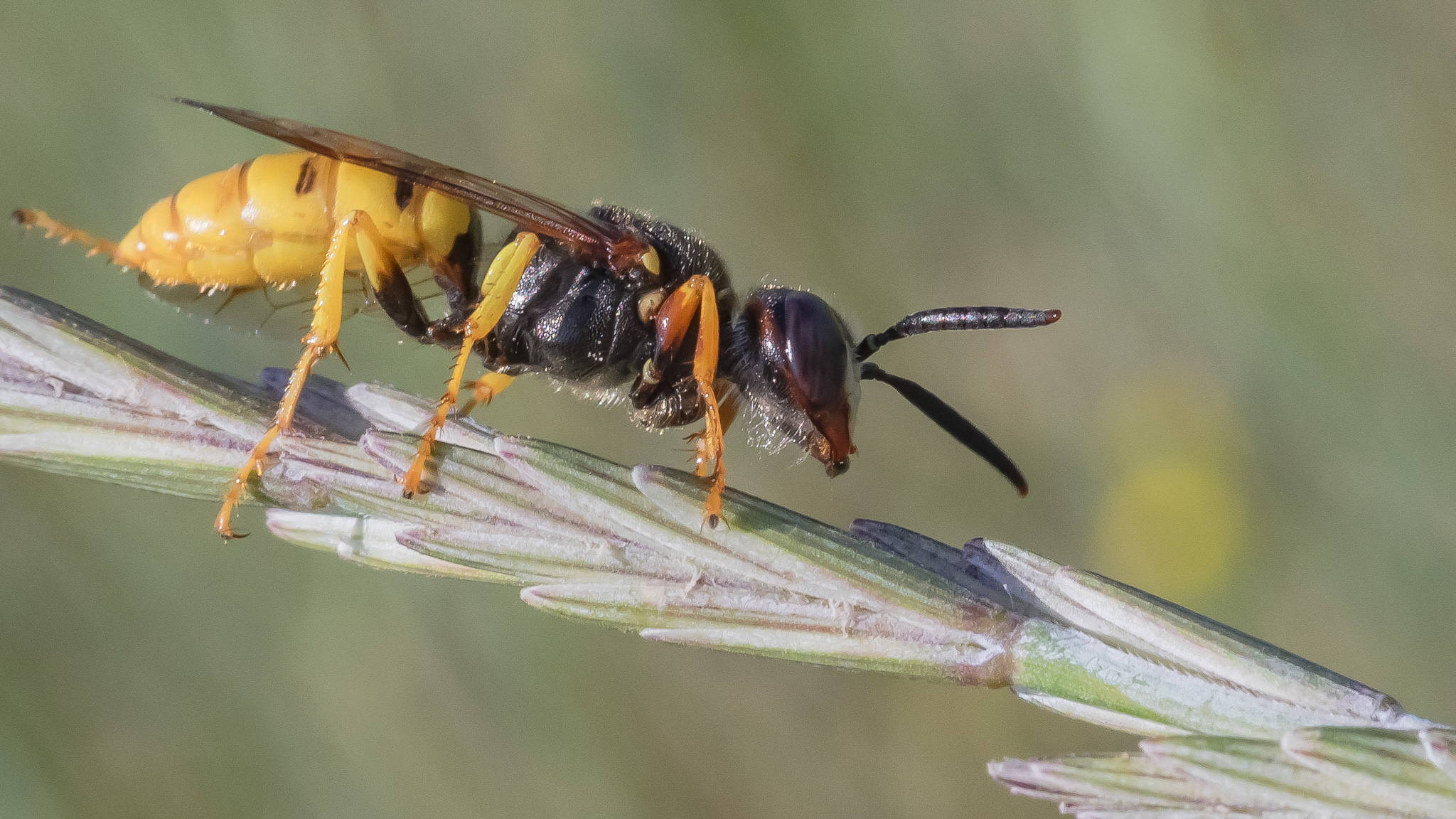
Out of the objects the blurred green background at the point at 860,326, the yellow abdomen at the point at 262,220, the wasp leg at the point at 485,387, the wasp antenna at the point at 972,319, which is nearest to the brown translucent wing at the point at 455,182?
the yellow abdomen at the point at 262,220

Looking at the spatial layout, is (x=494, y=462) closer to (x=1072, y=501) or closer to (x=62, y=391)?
(x=62, y=391)

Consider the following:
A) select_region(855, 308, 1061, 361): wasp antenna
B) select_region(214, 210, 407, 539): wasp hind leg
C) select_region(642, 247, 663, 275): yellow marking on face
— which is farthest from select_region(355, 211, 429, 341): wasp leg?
select_region(855, 308, 1061, 361): wasp antenna

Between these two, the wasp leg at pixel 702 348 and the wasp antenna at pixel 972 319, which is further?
the wasp leg at pixel 702 348

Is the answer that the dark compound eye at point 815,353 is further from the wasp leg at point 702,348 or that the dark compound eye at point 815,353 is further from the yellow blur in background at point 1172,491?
the yellow blur in background at point 1172,491

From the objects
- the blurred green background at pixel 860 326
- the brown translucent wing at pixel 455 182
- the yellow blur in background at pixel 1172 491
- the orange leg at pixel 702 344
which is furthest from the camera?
the yellow blur in background at pixel 1172 491

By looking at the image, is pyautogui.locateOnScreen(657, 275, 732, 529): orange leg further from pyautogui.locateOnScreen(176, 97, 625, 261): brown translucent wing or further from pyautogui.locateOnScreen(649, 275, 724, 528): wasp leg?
pyautogui.locateOnScreen(176, 97, 625, 261): brown translucent wing

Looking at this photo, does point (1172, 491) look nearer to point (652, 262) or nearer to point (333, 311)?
point (652, 262)
